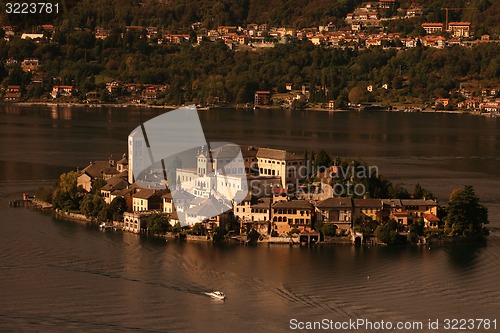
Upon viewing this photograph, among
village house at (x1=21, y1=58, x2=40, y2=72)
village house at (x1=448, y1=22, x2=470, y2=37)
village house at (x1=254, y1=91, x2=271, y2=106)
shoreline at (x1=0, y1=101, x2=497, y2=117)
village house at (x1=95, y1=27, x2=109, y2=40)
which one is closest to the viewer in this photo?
shoreline at (x1=0, y1=101, x2=497, y2=117)

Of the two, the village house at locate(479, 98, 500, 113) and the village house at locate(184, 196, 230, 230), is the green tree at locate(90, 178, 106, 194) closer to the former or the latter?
the village house at locate(184, 196, 230, 230)

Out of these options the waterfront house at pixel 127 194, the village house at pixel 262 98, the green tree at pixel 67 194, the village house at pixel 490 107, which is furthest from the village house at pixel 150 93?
the waterfront house at pixel 127 194

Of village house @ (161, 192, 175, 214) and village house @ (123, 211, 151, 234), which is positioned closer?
village house @ (123, 211, 151, 234)

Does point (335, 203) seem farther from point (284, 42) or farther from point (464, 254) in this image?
point (284, 42)

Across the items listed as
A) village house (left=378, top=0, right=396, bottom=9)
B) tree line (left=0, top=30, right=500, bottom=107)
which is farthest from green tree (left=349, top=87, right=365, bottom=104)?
village house (left=378, top=0, right=396, bottom=9)

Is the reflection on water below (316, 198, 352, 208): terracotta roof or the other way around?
below
